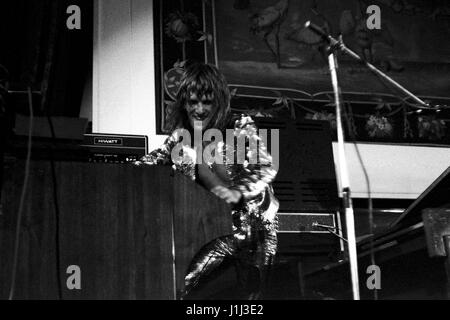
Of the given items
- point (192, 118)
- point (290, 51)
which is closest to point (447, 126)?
point (290, 51)

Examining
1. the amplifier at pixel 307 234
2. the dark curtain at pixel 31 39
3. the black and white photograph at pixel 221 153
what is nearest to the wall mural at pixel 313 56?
the black and white photograph at pixel 221 153

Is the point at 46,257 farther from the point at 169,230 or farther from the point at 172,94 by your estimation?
the point at 172,94

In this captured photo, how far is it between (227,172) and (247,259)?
0.35 metres

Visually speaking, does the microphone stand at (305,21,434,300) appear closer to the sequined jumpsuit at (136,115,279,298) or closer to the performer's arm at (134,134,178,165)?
the sequined jumpsuit at (136,115,279,298)

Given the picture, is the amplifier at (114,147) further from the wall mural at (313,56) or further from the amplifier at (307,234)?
the wall mural at (313,56)

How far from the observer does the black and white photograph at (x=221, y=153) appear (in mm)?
1922

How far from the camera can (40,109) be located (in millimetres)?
2215

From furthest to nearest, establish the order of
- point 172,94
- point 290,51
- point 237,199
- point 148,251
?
point 290,51 < point 172,94 < point 237,199 < point 148,251

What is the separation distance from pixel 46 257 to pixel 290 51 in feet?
12.0

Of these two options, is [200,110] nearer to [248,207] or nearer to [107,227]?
[248,207]

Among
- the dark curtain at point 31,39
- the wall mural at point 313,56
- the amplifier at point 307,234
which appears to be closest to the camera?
the dark curtain at point 31,39

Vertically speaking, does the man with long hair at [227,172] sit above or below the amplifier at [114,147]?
below
